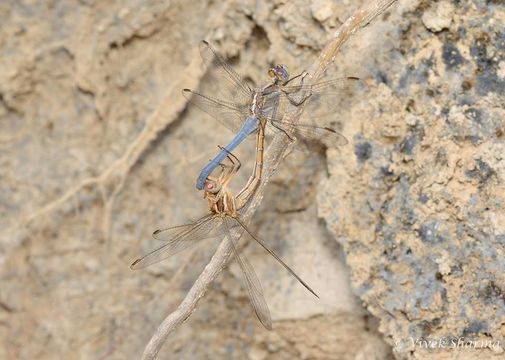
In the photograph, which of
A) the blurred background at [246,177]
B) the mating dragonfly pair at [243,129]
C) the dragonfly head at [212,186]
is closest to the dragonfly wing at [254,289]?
the mating dragonfly pair at [243,129]

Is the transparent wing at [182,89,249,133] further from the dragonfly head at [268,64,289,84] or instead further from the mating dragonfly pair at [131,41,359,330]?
the dragonfly head at [268,64,289,84]

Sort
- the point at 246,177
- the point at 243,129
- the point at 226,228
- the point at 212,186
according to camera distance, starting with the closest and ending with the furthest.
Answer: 1. the point at 226,228
2. the point at 212,186
3. the point at 243,129
4. the point at 246,177

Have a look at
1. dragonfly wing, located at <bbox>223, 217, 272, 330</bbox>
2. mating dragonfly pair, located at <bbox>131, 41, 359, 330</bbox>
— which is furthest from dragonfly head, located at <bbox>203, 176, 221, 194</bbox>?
dragonfly wing, located at <bbox>223, 217, 272, 330</bbox>

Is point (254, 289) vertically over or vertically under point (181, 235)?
under

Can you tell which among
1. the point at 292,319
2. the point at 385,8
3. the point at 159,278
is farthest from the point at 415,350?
the point at 159,278

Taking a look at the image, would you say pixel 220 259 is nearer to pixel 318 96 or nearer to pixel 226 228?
pixel 226 228

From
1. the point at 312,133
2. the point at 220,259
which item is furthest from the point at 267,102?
the point at 220,259
